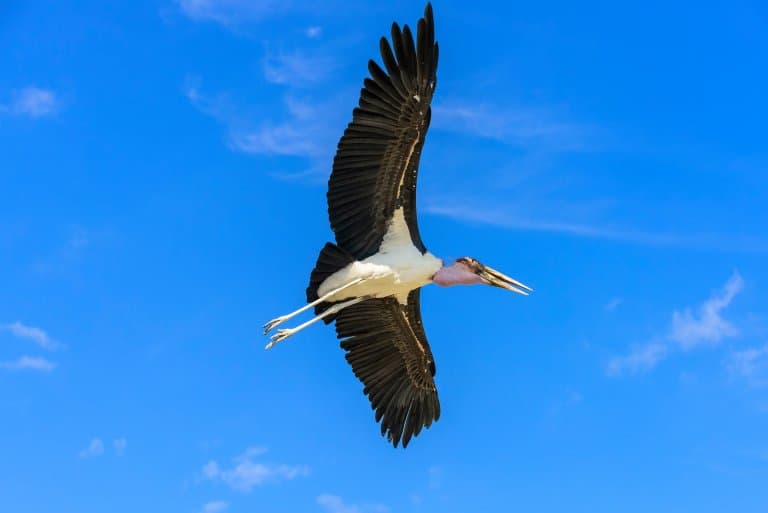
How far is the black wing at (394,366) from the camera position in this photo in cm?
2103

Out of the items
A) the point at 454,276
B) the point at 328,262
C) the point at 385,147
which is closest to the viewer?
the point at 385,147

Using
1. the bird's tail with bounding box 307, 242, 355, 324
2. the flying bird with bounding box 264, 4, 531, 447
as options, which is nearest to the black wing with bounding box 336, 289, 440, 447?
the flying bird with bounding box 264, 4, 531, 447

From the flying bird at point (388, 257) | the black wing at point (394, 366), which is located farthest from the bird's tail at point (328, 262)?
the black wing at point (394, 366)

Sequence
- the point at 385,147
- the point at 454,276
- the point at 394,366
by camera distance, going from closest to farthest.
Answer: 1. the point at 385,147
2. the point at 454,276
3. the point at 394,366

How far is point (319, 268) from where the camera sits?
19.5 metres

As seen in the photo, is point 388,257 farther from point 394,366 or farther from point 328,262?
point 394,366

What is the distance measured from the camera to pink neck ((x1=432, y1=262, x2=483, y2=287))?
66.4ft

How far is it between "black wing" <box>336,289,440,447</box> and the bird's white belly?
1.10 m

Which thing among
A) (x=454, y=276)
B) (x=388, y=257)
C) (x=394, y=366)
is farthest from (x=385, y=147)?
(x=394, y=366)

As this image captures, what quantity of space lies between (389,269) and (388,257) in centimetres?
22

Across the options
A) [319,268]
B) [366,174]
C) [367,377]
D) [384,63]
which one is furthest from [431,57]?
[367,377]

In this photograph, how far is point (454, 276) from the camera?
799 inches

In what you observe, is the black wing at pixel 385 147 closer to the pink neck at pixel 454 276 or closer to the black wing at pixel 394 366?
the pink neck at pixel 454 276

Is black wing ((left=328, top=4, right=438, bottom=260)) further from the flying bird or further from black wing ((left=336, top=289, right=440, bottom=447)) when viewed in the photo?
black wing ((left=336, top=289, right=440, bottom=447))
